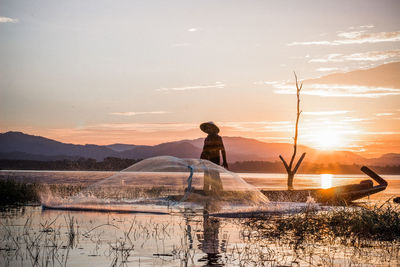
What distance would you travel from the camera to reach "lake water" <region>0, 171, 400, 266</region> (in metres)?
9.17

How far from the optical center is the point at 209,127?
20.2 metres

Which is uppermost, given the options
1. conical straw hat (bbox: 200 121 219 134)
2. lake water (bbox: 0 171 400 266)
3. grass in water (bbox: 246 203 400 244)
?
conical straw hat (bbox: 200 121 219 134)

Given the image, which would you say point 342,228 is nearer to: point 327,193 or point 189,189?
point 189,189

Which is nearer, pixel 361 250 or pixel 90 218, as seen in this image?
pixel 361 250

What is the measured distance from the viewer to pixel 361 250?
10.7 meters

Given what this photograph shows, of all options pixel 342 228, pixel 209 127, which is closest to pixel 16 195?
pixel 209 127

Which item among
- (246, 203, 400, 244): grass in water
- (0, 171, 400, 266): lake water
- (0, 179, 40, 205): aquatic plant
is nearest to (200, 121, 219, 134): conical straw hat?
(0, 171, 400, 266): lake water

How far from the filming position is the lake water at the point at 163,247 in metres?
9.17

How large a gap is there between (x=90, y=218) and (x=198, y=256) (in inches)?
260

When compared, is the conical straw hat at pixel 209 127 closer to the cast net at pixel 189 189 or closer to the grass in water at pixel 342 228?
the cast net at pixel 189 189

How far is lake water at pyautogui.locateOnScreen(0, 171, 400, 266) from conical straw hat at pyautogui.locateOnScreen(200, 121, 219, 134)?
601cm

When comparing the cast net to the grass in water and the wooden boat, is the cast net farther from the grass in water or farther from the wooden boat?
the wooden boat

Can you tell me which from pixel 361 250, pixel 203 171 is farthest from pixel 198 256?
pixel 203 171

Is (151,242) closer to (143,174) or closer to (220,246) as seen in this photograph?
(220,246)
